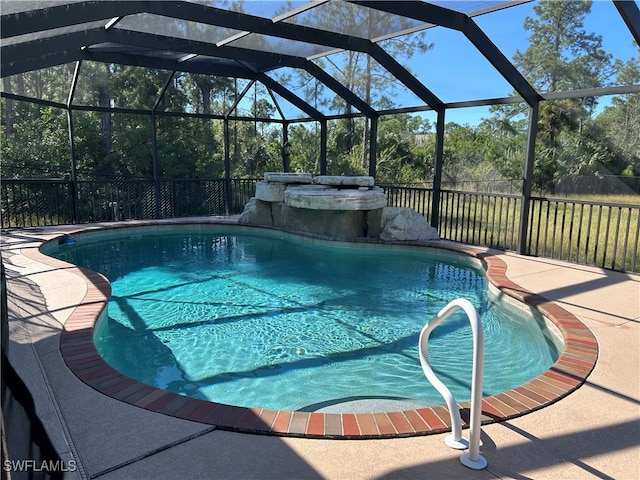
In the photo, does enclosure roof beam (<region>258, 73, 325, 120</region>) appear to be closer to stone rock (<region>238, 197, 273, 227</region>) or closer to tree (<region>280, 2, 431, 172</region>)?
tree (<region>280, 2, 431, 172</region>)

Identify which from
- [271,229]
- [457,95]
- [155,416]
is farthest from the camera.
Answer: [271,229]

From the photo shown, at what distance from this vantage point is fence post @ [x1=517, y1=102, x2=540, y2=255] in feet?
21.6

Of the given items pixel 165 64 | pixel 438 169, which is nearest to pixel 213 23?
pixel 165 64

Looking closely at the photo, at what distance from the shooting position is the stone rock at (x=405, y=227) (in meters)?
8.12

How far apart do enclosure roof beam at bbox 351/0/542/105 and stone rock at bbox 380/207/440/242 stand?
2.80 meters

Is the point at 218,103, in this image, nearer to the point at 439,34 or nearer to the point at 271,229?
the point at 271,229

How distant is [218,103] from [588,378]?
759 inches

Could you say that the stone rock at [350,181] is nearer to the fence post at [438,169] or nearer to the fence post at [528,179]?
the fence post at [438,169]

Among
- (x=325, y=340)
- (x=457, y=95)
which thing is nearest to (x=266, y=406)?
(x=325, y=340)

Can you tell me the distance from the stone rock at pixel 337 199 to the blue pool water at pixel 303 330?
115 cm

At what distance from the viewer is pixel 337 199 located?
8.03 m

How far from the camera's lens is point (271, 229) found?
9.61 metres

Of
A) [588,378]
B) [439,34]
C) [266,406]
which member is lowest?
[266,406]

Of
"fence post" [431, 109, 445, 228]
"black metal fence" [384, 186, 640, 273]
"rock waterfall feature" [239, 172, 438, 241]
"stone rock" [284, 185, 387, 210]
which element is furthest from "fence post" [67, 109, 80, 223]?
"fence post" [431, 109, 445, 228]
